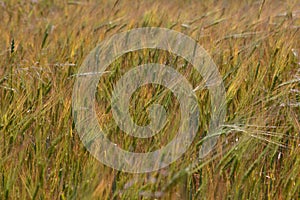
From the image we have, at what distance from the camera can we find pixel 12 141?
1.08m

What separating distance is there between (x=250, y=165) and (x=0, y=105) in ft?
2.05

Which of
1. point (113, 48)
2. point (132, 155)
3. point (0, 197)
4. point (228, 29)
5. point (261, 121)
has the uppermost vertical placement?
point (228, 29)

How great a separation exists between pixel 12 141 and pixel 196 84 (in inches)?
20.0

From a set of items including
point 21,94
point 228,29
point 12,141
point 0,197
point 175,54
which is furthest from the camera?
point 228,29

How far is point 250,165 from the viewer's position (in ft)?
3.45

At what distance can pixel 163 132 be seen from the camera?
106cm

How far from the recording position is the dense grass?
0.97 m

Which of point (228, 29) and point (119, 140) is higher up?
point (228, 29)

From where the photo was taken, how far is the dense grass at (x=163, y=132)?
0.97m

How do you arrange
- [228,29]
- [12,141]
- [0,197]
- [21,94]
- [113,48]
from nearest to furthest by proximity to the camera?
[0,197], [12,141], [21,94], [113,48], [228,29]

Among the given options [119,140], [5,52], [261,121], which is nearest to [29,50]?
[5,52]

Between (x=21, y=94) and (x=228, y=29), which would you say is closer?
(x=21, y=94)

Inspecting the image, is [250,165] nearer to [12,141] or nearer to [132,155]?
[132,155]

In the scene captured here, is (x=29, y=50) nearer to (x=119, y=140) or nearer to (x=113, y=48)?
(x=113, y=48)
